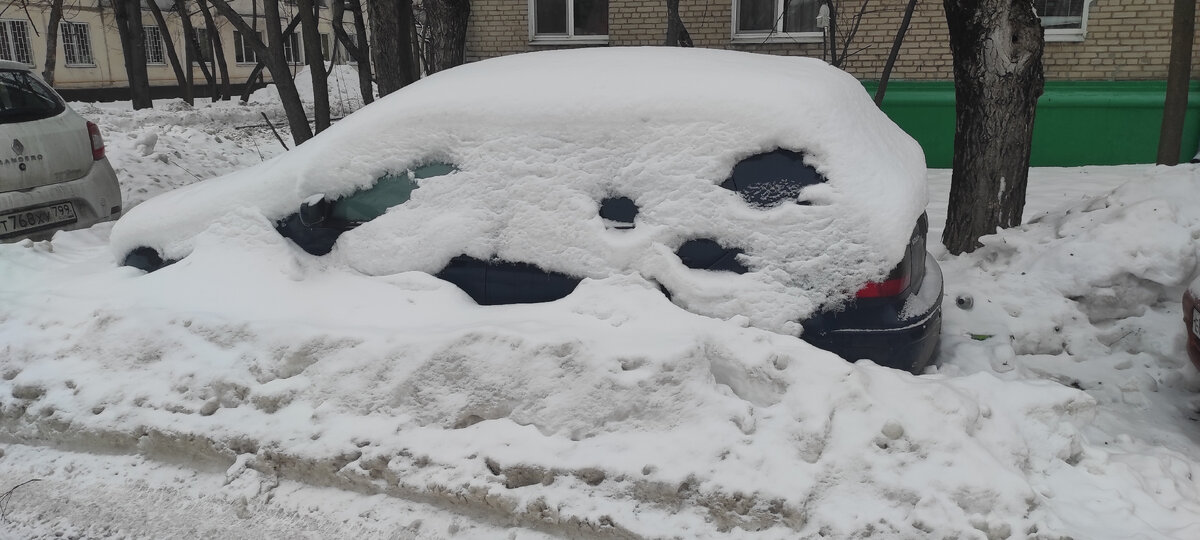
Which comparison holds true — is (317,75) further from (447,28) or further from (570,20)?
(570,20)

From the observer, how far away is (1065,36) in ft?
32.0

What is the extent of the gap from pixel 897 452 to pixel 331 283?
2591mm

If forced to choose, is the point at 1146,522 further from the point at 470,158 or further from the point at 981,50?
the point at 981,50

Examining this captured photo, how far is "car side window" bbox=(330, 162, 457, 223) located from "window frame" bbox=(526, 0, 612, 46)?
854cm

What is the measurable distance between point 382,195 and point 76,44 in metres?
29.6

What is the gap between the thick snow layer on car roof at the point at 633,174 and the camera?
3352mm

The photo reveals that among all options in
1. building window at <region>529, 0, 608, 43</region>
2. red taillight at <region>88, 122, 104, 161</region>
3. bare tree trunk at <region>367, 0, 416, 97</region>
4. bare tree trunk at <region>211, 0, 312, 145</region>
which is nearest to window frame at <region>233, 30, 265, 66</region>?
building window at <region>529, 0, 608, 43</region>

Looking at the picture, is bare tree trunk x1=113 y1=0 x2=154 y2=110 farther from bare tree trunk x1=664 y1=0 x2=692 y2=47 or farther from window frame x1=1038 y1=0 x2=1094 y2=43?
window frame x1=1038 y1=0 x2=1094 y2=43

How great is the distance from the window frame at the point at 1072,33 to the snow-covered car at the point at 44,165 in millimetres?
10075

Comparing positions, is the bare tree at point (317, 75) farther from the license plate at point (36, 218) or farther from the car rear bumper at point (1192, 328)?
the car rear bumper at point (1192, 328)

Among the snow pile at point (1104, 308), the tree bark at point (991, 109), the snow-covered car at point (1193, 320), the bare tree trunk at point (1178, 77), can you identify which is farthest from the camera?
the bare tree trunk at point (1178, 77)

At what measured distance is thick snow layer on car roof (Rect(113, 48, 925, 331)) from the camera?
11.0 ft

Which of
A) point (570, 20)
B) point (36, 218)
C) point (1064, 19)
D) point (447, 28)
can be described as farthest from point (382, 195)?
point (1064, 19)

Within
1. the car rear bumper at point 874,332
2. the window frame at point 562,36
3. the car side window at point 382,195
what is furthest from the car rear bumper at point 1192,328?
the window frame at point 562,36
